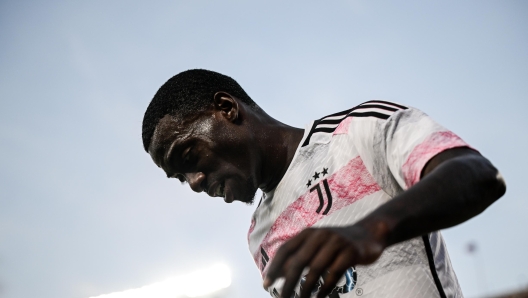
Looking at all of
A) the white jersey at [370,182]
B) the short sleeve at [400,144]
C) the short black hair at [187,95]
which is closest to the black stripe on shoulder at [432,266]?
the white jersey at [370,182]

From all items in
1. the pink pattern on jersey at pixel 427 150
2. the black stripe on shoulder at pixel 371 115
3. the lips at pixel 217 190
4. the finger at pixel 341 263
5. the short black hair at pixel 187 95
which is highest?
the short black hair at pixel 187 95

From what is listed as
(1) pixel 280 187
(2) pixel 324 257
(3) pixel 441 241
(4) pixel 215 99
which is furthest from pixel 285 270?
(4) pixel 215 99

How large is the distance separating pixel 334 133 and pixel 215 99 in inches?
31.5

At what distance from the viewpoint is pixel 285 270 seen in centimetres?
101

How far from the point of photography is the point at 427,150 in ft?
4.94

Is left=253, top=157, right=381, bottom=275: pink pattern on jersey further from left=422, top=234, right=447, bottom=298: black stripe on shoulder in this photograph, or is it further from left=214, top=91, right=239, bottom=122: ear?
left=214, top=91, right=239, bottom=122: ear

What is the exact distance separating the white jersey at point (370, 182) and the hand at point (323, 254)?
1.78 ft

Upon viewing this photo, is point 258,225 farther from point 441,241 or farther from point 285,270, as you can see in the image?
point 285,270

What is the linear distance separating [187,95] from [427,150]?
1.57m

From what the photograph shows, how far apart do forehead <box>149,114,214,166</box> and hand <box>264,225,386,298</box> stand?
163cm

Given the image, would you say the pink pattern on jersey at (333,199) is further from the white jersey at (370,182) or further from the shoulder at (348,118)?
the shoulder at (348,118)

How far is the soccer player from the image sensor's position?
107 cm

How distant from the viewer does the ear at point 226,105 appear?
105 inches

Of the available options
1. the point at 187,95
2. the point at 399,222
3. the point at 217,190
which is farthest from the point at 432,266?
the point at 187,95
